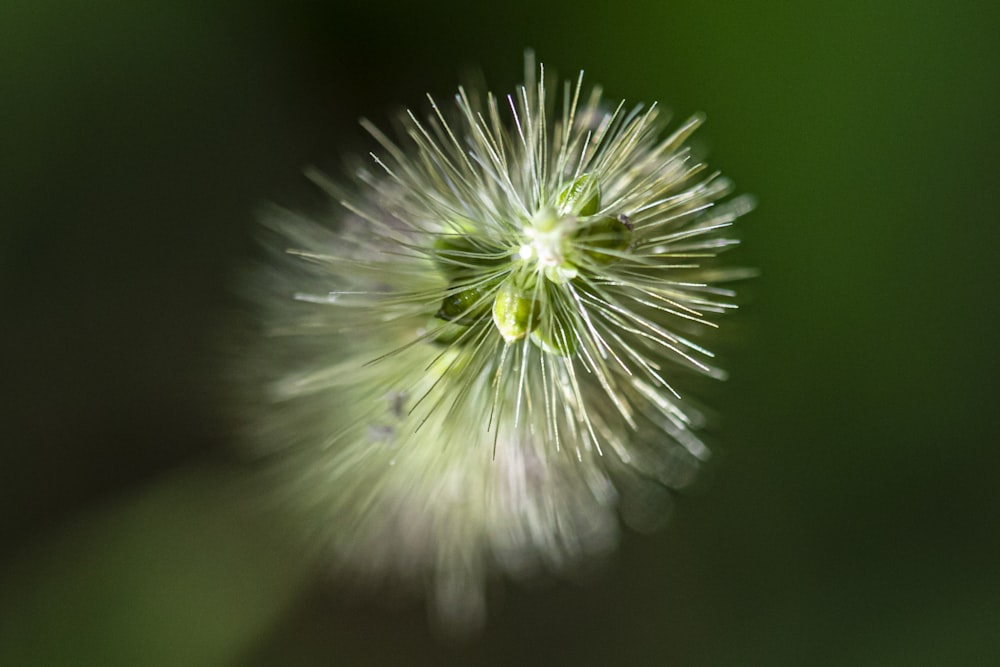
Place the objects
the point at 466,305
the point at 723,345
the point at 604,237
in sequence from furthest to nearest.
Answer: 1. the point at 723,345
2. the point at 466,305
3. the point at 604,237

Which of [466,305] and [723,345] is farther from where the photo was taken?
[723,345]

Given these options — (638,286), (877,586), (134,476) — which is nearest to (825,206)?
(877,586)

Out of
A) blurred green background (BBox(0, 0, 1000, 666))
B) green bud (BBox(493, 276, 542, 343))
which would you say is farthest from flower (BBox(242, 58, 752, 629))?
blurred green background (BBox(0, 0, 1000, 666))

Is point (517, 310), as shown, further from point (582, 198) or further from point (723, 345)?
point (723, 345)

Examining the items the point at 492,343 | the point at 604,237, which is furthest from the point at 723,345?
the point at 604,237

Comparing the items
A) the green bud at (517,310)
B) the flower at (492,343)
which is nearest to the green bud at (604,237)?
the flower at (492,343)

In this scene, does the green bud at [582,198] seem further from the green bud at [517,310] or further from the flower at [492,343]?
the green bud at [517,310]

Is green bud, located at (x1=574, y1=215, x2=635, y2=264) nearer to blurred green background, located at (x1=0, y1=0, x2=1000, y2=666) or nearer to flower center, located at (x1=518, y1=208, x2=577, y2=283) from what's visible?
flower center, located at (x1=518, y1=208, x2=577, y2=283)
